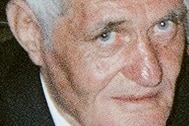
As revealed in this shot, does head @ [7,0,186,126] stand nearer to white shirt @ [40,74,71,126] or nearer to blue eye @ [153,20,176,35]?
blue eye @ [153,20,176,35]

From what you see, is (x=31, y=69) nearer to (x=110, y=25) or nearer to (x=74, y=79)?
(x=74, y=79)

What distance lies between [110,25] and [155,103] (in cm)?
23

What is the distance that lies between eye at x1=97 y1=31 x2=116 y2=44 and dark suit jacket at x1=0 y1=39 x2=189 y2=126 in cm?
41

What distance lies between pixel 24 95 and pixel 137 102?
22.0 inches

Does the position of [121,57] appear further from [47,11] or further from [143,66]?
[47,11]

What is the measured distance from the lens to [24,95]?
168 cm

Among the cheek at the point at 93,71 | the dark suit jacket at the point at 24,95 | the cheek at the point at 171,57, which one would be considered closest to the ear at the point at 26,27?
the cheek at the point at 93,71

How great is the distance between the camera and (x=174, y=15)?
129cm

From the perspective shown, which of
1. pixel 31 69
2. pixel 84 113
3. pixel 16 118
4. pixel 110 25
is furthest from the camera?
pixel 31 69

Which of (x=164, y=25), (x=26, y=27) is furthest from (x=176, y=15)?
(x=26, y=27)

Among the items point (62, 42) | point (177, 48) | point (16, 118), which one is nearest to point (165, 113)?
point (177, 48)

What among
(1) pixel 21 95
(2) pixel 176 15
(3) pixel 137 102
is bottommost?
(1) pixel 21 95

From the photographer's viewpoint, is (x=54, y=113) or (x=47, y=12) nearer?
(x=47, y=12)

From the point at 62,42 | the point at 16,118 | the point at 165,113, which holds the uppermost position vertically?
the point at 62,42
